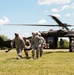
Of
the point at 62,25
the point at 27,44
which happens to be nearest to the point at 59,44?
the point at 62,25

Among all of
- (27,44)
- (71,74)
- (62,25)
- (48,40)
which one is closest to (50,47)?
(48,40)

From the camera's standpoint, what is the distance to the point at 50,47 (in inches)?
1687

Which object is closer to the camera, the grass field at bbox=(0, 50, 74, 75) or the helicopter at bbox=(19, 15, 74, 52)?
the grass field at bbox=(0, 50, 74, 75)

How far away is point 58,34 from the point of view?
4106 cm

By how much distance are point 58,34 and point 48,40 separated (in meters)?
2.56

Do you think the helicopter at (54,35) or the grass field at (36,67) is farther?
the helicopter at (54,35)

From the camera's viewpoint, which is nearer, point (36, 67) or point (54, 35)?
point (36, 67)

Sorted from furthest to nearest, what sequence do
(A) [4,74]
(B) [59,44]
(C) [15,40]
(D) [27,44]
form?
(B) [59,44], (D) [27,44], (C) [15,40], (A) [4,74]

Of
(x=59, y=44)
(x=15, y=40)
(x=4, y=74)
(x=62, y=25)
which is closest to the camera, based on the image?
(x=4, y=74)

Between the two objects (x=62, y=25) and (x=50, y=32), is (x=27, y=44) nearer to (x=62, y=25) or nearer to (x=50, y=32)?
(x=62, y=25)

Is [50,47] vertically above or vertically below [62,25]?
below

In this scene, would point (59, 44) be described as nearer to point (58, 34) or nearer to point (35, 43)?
point (58, 34)

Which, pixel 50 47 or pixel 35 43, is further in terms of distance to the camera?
pixel 50 47

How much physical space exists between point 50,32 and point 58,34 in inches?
61.1
